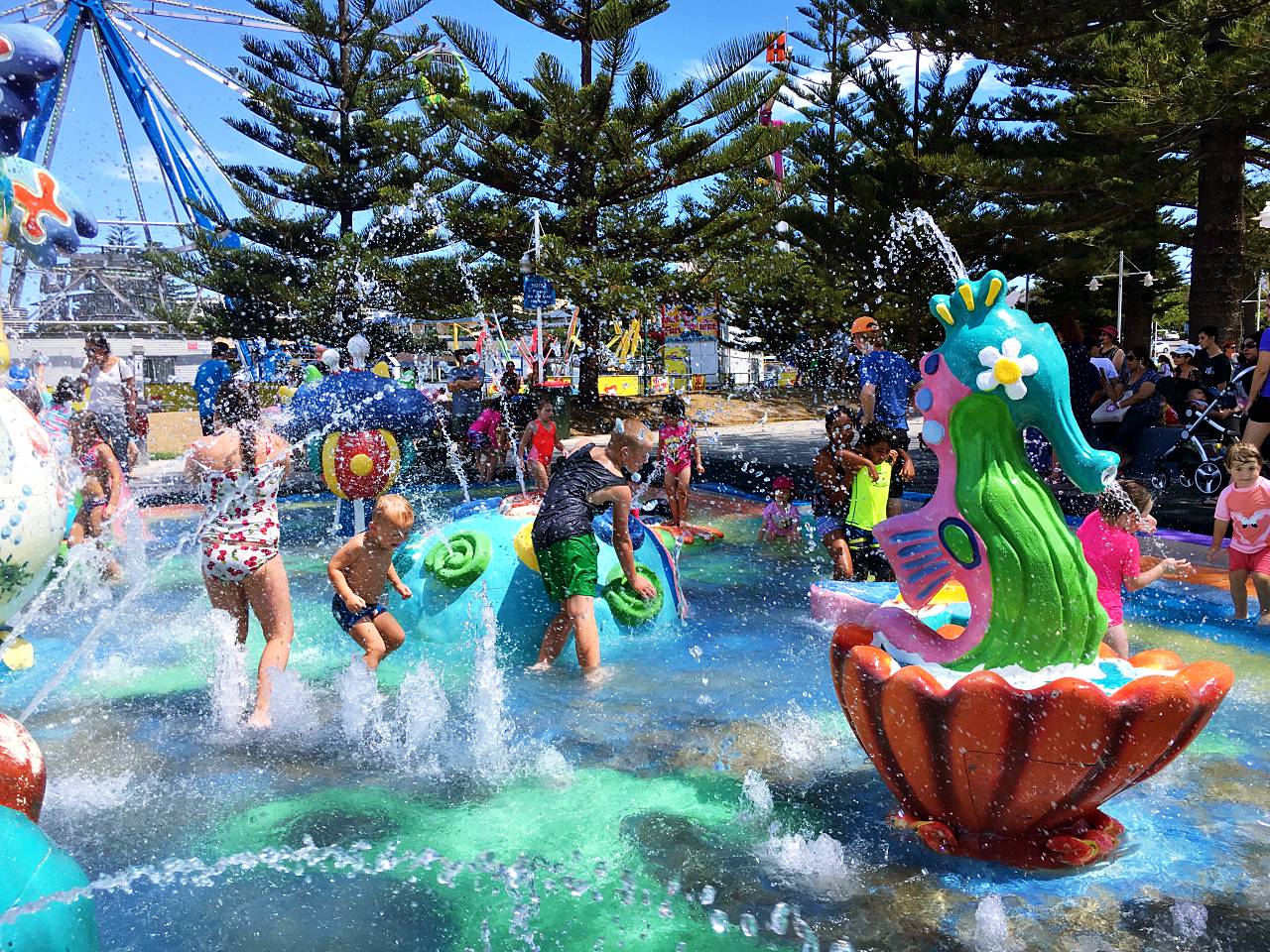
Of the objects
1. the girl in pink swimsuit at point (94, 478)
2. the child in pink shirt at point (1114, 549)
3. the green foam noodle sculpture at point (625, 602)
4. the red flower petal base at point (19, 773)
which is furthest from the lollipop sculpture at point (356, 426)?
the red flower petal base at point (19, 773)

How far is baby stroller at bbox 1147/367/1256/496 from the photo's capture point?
880 centimetres

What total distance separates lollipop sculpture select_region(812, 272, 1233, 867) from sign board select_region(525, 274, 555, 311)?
571 inches

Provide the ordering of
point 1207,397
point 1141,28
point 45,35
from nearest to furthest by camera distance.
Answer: point 45,35, point 1207,397, point 1141,28

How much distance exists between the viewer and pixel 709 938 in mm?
2734

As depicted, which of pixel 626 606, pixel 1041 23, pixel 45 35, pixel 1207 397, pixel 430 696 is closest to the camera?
pixel 45 35

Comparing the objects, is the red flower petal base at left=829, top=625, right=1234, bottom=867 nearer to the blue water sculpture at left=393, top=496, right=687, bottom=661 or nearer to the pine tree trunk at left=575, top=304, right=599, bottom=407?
the blue water sculpture at left=393, top=496, right=687, bottom=661

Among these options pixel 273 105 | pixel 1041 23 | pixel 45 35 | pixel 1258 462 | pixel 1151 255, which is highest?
pixel 273 105

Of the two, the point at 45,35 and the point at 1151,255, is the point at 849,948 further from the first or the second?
the point at 1151,255

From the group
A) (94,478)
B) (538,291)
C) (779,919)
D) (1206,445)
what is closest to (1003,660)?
(779,919)

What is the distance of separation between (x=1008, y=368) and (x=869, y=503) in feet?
9.48

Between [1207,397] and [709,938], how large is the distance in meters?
8.58

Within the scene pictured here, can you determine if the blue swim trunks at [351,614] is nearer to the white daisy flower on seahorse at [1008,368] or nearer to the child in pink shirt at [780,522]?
the white daisy flower on seahorse at [1008,368]

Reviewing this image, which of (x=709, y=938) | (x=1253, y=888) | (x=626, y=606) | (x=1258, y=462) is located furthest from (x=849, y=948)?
(x=1258, y=462)

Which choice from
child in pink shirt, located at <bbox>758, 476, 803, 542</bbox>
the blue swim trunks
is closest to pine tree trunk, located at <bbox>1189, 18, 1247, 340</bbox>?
child in pink shirt, located at <bbox>758, 476, 803, 542</bbox>
